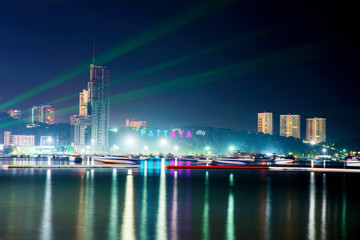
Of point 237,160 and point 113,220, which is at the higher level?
point 113,220

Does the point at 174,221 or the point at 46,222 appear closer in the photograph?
the point at 46,222

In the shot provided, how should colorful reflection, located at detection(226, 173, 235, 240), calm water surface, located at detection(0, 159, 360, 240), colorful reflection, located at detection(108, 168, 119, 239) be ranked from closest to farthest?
colorful reflection, located at detection(108, 168, 119, 239), colorful reflection, located at detection(226, 173, 235, 240), calm water surface, located at detection(0, 159, 360, 240)

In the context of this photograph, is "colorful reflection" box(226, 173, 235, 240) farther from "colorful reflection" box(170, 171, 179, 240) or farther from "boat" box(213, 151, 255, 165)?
"boat" box(213, 151, 255, 165)

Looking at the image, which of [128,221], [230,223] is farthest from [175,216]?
[230,223]

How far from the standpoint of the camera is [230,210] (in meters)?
17.6

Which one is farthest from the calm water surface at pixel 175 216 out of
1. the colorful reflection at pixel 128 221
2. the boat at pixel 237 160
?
the boat at pixel 237 160

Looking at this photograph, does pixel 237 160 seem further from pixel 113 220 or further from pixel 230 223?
pixel 113 220

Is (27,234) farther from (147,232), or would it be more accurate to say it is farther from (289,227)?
(289,227)

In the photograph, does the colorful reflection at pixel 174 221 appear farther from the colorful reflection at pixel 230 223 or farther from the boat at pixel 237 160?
the boat at pixel 237 160

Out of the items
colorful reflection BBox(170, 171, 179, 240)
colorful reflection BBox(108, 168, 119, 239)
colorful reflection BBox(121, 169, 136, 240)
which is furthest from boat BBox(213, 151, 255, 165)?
colorful reflection BBox(121, 169, 136, 240)

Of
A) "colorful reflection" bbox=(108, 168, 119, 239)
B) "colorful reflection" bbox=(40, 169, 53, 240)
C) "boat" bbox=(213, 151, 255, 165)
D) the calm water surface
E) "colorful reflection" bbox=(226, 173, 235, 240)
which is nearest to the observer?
"colorful reflection" bbox=(40, 169, 53, 240)

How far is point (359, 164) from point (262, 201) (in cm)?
7731

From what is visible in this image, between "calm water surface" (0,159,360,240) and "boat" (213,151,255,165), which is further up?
"calm water surface" (0,159,360,240)

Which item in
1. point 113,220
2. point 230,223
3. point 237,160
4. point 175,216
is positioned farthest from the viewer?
point 237,160
